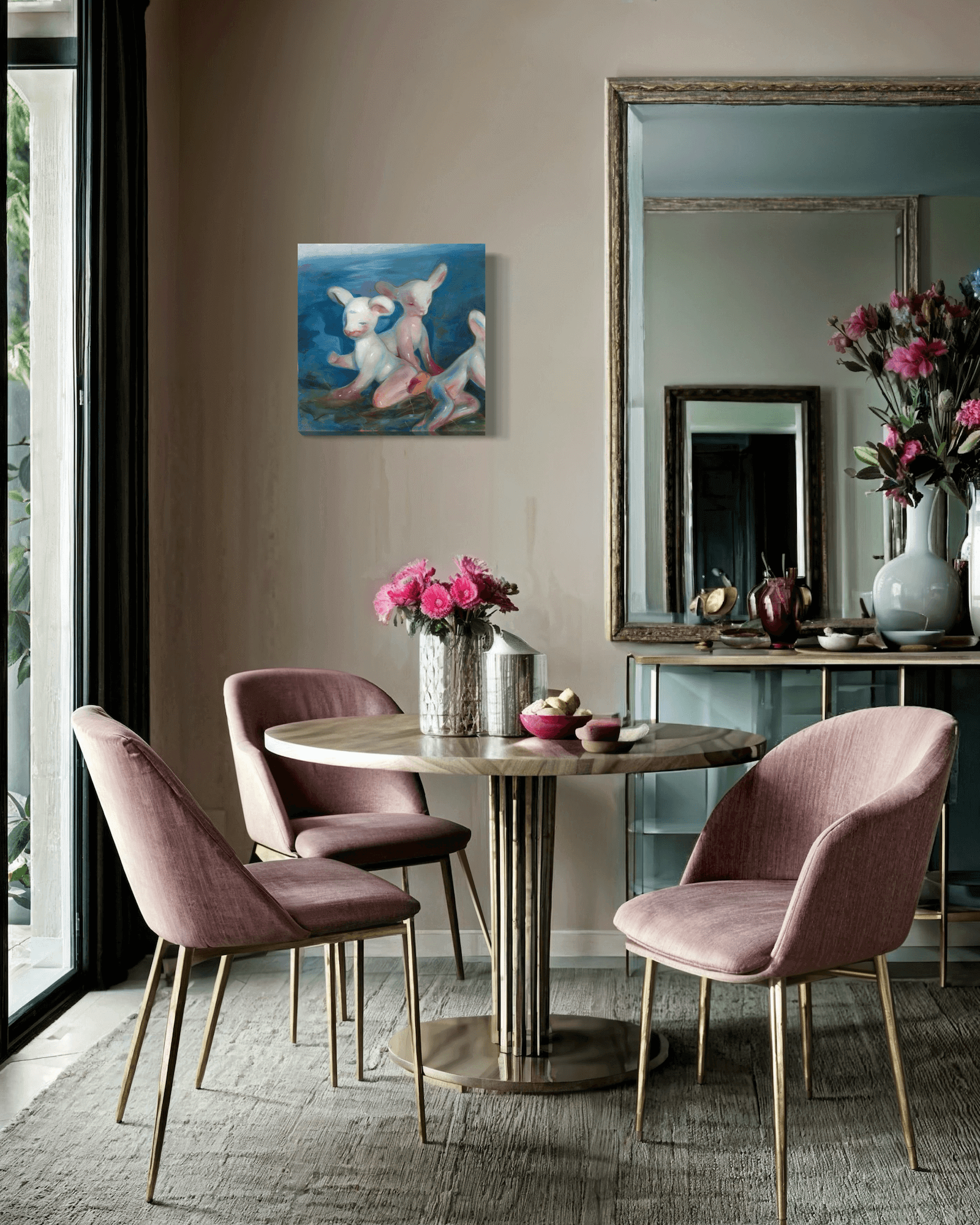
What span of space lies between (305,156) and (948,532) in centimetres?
223

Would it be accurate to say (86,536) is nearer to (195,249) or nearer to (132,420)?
(132,420)

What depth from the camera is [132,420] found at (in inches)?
133

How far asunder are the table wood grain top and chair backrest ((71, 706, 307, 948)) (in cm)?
33

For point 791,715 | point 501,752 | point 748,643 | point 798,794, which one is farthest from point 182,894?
point 791,715

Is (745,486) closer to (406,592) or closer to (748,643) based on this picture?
(748,643)

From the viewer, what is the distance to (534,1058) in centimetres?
264

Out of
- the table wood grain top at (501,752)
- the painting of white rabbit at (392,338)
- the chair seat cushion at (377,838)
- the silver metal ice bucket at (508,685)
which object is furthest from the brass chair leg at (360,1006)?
the painting of white rabbit at (392,338)

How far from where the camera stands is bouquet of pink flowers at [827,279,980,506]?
3457mm

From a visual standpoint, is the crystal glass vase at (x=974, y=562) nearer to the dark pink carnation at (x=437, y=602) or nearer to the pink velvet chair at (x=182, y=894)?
the dark pink carnation at (x=437, y=602)

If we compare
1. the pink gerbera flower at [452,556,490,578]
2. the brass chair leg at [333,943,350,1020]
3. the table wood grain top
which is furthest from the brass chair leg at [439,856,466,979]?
the pink gerbera flower at [452,556,490,578]

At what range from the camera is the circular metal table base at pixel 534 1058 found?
8.25 feet

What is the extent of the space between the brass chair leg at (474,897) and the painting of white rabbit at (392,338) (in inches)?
50.0

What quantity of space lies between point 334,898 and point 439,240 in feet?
7.24

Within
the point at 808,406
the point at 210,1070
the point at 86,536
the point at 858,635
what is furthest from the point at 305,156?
the point at 210,1070
